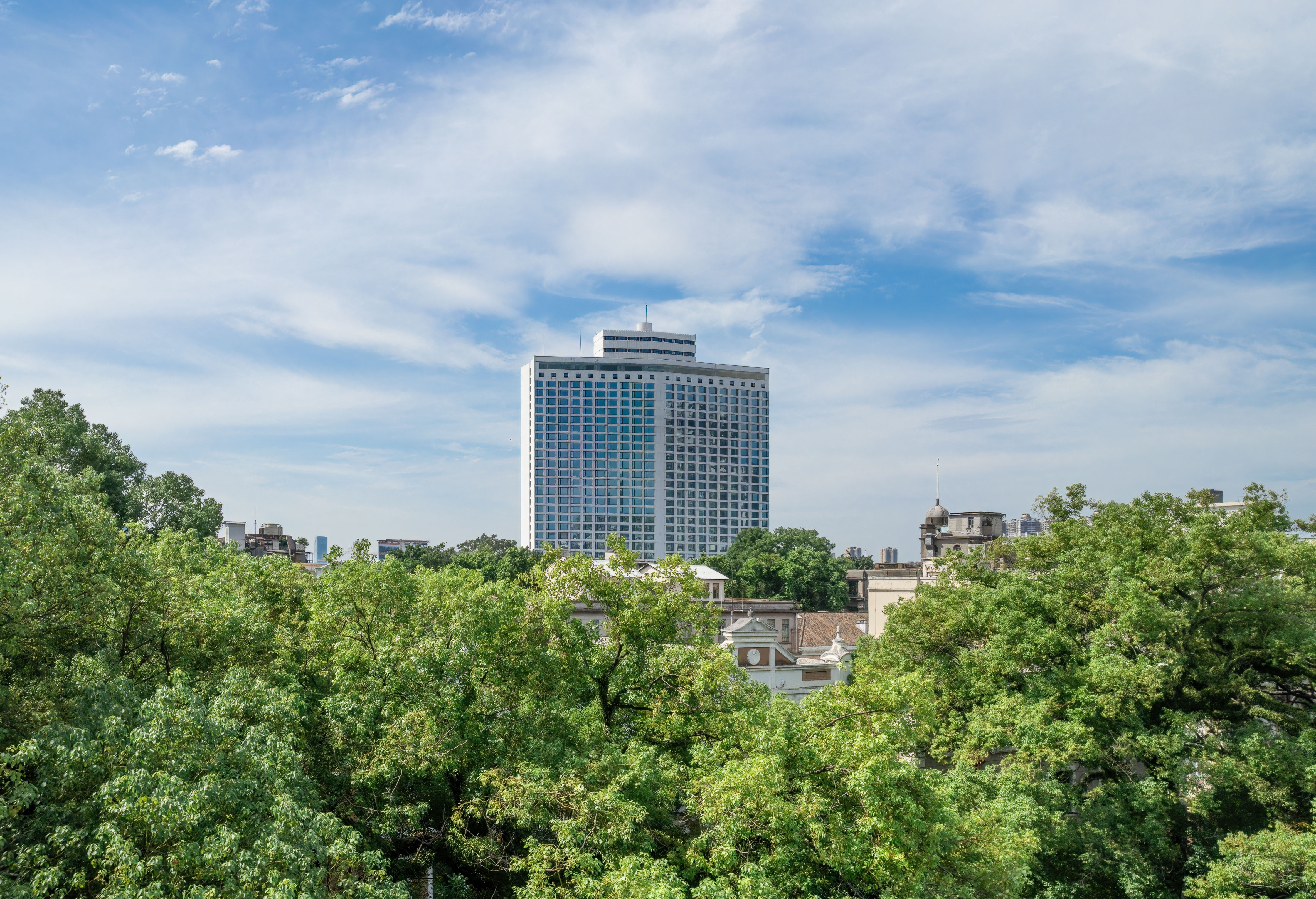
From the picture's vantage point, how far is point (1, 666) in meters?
11.8

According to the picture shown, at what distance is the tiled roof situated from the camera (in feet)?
180

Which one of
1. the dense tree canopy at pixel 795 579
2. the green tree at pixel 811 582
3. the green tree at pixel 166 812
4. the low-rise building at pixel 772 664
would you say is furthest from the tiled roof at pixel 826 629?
the green tree at pixel 166 812

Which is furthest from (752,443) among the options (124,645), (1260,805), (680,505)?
(124,645)

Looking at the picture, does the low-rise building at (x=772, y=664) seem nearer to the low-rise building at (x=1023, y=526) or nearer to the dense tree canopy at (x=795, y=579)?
the dense tree canopy at (x=795, y=579)

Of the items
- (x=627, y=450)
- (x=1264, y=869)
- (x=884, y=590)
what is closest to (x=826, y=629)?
(x=884, y=590)

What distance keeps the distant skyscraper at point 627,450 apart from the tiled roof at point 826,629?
98.9m

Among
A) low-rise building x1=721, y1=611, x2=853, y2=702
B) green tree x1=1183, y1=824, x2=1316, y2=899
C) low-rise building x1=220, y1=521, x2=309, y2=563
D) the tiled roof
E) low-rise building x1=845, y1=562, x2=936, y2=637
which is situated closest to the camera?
green tree x1=1183, y1=824, x2=1316, y2=899

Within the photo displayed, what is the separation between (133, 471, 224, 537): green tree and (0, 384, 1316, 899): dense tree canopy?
22.6m

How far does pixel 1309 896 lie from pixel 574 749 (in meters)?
16.0

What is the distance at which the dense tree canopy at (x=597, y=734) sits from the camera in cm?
1072

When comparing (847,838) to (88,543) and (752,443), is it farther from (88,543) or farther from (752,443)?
(752,443)

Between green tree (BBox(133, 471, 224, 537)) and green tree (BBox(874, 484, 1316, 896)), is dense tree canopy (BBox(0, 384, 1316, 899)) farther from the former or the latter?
green tree (BBox(133, 471, 224, 537))

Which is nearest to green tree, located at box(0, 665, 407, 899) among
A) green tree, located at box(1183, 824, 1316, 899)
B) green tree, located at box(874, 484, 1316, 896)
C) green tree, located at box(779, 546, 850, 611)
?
green tree, located at box(874, 484, 1316, 896)

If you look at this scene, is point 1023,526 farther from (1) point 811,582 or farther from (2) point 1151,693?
(2) point 1151,693
